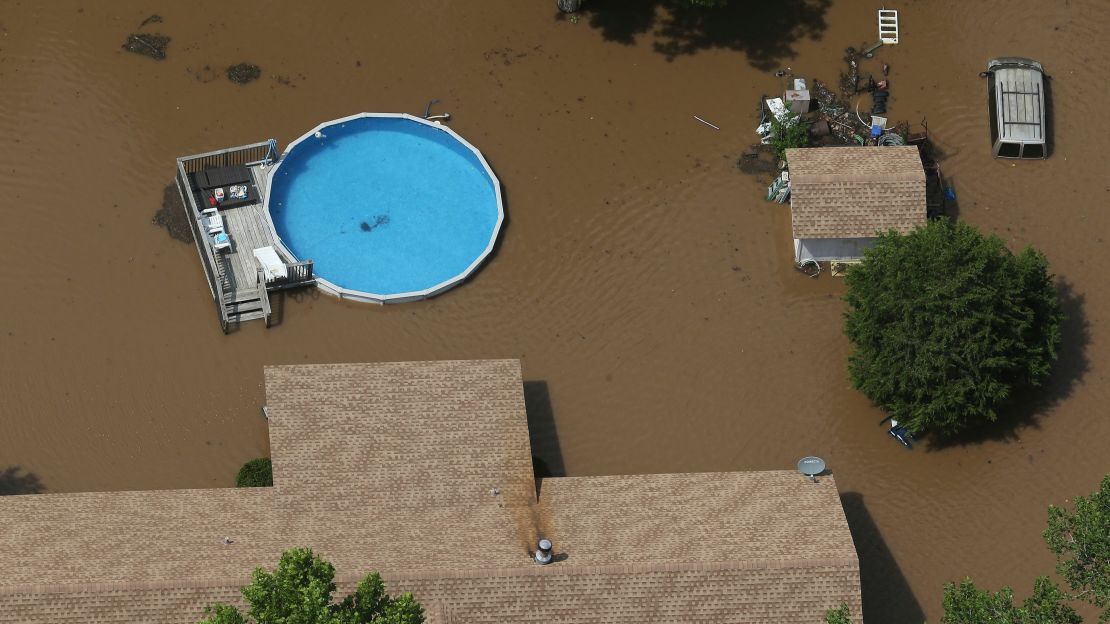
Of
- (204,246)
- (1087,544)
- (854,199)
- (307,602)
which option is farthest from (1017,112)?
(307,602)

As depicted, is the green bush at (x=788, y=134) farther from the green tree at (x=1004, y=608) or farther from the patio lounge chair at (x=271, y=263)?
the green tree at (x=1004, y=608)

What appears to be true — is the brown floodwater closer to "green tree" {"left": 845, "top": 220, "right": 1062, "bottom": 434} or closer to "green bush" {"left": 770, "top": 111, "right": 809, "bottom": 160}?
"green bush" {"left": 770, "top": 111, "right": 809, "bottom": 160}

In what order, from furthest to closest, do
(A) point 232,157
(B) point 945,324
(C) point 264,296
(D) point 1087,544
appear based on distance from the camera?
(A) point 232,157
(C) point 264,296
(B) point 945,324
(D) point 1087,544

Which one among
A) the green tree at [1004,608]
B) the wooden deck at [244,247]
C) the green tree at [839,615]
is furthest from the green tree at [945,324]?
the wooden deck at [244,247]

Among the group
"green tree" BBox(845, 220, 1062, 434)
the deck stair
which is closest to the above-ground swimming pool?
the deck stair

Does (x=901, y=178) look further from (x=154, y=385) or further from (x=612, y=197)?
(x=154, y=385)

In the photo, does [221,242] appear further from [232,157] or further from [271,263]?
[232,157]

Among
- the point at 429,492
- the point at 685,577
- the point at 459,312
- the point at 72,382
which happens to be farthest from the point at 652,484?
the point at 72,382
